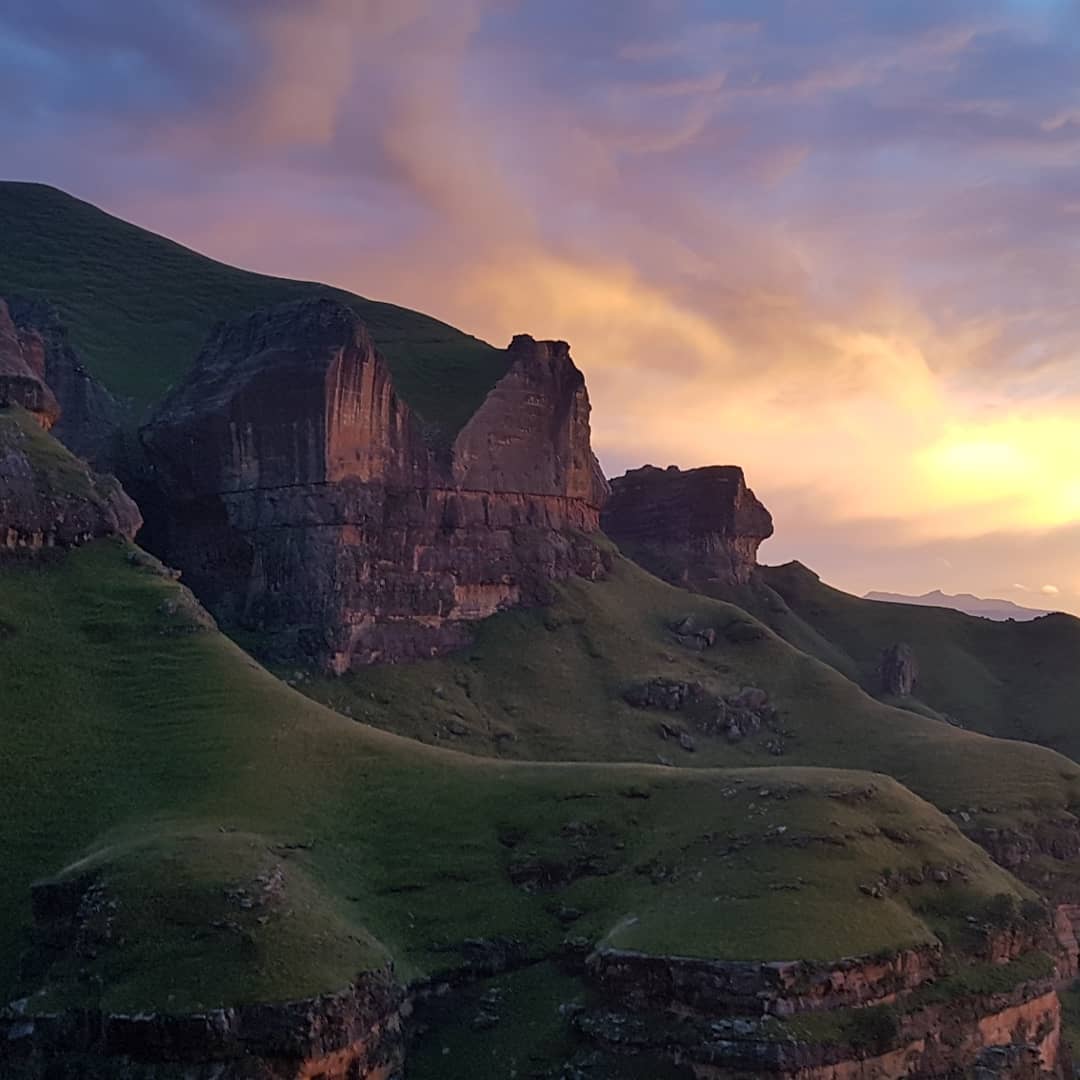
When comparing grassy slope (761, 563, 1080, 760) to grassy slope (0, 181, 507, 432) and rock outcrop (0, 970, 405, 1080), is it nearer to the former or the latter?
grassy slope (0, 181, 507, 432)

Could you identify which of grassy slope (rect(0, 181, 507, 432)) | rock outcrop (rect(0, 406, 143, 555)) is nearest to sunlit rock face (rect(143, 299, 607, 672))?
grassy slope (rect(0, 181, 507, 432))

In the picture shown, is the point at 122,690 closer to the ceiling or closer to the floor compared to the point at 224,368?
closer to the floor

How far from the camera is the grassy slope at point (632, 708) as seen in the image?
103000 mm

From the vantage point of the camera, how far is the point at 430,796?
220 feet

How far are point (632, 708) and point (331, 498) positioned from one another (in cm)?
2947

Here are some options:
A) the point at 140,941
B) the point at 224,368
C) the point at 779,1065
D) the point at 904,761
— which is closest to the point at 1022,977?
the point at 779,1065

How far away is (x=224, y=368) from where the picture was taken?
11488 cm

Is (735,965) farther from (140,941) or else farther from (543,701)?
(543,701)

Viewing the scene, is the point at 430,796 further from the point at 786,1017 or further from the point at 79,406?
the point at 79,406

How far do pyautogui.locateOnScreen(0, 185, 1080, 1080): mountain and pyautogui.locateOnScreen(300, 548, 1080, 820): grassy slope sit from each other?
0.42m

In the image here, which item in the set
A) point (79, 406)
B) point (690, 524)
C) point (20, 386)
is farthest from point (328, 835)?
point (690, 524)

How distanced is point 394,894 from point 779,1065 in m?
18.4

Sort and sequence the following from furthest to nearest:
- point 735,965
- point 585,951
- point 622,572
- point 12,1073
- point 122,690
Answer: point 622,572, point 122,690, point 585,951, point 735,965, point 12,1073

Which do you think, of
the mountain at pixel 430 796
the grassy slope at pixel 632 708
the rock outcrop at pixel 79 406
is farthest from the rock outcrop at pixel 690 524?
the rock outcrop at pixel 79 406
